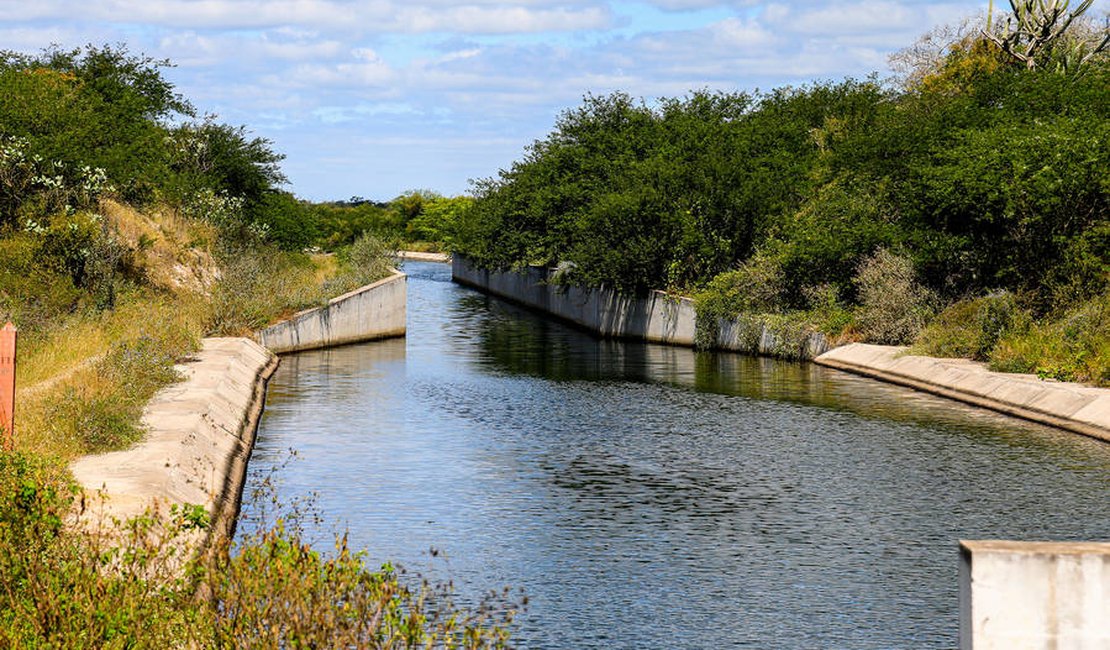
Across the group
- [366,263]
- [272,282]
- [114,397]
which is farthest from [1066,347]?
[366,263]

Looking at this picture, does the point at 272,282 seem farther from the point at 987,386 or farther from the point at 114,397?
the point at 114,397

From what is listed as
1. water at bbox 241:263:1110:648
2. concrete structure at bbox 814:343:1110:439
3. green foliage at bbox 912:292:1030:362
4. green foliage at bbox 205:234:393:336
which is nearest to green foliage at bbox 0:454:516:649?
water at bbox 241:263:1110:648

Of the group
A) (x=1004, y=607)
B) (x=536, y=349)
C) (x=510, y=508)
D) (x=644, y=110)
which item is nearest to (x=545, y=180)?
(x=644, y=110)

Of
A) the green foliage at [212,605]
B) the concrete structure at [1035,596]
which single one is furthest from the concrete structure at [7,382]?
the concrete structure at [1035,596]

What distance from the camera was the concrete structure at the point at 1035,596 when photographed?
31.3ft

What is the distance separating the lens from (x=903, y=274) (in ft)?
147

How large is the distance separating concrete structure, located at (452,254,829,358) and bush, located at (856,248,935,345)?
2035mm

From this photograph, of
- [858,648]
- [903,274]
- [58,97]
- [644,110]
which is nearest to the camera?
[858,648]

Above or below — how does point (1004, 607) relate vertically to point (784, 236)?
below

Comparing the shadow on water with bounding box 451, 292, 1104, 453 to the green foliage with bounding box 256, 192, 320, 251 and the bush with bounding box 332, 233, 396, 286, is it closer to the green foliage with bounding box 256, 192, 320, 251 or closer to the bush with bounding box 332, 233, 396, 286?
the bush with bounding box 332, 233, 396, 286

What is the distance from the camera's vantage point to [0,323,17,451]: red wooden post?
584 inches

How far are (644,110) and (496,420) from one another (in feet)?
143

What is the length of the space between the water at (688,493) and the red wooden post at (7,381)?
4.60 meters

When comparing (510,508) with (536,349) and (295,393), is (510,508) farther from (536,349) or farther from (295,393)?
(536,349)
